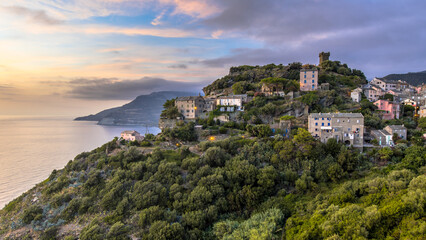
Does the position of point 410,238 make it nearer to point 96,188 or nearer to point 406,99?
point 96,188

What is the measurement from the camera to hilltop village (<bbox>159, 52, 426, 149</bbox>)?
33312mm

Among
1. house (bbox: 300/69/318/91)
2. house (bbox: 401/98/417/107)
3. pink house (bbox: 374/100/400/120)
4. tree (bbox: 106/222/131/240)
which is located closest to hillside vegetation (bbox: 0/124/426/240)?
tree (bbox: 106/222/131/240)

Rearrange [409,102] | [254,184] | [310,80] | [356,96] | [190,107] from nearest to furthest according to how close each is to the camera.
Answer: [254,184] < [409,102] < [356,96] < [190,107] < [310,80]

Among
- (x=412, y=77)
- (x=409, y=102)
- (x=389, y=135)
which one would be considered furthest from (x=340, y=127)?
(x=412, y=77)

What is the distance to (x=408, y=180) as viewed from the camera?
2045 cm

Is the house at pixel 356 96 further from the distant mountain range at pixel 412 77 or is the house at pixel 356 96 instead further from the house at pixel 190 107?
the distant mountain range at pixel 412 77

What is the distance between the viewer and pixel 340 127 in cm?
3378

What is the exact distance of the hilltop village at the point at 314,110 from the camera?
33312mm

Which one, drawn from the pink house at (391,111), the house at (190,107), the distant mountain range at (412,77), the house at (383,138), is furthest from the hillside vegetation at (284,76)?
the distant mountain range at (412,77)

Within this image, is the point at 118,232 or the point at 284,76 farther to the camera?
the point at 284,76

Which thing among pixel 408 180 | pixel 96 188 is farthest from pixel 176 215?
pixel 408 180

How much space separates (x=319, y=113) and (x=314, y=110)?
7.73 m

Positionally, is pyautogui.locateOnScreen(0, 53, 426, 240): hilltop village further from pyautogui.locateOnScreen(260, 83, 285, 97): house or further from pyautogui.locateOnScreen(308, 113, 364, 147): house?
pyautogui.locateOnScreen(260, 83, 285, 97): house

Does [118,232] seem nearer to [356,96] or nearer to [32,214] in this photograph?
[32,214]
